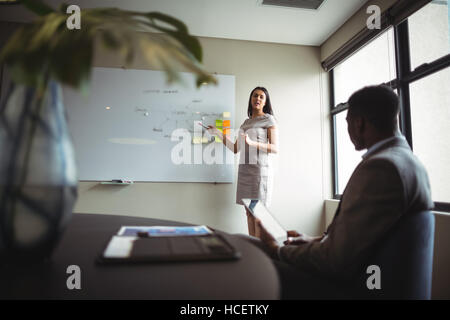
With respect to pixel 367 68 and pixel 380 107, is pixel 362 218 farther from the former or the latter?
pixel 367 68

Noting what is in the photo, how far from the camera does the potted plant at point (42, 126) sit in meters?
0.39

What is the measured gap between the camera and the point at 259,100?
3.03 m

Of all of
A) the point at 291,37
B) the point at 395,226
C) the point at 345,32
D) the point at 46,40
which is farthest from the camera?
the point at 291,37

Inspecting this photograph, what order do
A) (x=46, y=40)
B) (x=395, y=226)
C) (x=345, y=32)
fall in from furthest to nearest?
1. (x=345, y=32)
2. (x=395, y=226)
3. (x=46, y=40)

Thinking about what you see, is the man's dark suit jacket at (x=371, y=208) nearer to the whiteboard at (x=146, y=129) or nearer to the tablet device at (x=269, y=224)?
the tablet device at (x=269, y=224)

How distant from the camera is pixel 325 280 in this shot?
0.86 meters

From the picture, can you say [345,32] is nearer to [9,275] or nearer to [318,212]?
[318,212]

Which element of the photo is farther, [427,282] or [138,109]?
[138,109]

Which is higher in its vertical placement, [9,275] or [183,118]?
[183,118]

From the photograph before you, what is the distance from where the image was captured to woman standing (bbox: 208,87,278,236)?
2.75m

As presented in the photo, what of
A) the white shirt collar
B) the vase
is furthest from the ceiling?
the vase

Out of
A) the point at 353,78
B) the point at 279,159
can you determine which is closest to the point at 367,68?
the point at 353,78

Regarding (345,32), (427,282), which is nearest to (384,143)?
(427,282)

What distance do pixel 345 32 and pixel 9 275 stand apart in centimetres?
354
